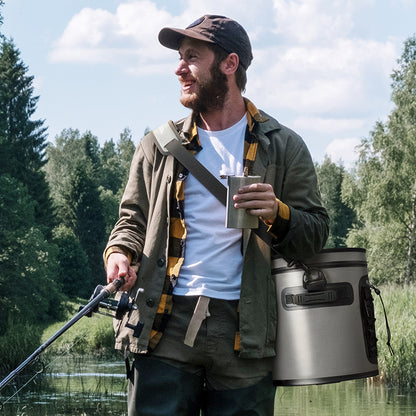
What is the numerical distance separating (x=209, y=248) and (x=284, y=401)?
9934 millimetres

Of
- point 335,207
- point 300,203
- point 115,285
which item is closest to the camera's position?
point 115,285

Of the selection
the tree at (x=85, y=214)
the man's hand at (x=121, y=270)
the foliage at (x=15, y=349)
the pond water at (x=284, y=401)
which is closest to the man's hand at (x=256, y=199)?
the man's hand at (x=121, y=270)

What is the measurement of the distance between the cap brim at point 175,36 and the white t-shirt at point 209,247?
0.46 m

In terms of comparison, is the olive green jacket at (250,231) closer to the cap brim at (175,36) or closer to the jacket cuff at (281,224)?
the jacket cuff at (281,224)

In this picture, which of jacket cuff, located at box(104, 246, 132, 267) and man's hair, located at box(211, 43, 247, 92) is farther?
man's hair, located at box(211, 43, 247, 92)

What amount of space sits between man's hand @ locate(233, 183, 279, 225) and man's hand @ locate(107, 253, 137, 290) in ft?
1.52

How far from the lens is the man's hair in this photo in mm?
3385

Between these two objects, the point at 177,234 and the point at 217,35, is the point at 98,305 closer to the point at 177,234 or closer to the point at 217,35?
the point at 177,234

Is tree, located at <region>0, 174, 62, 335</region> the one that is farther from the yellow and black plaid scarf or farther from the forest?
the yellow and black plaid scarf

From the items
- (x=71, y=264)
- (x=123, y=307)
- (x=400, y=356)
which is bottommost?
(x=400, y=356)

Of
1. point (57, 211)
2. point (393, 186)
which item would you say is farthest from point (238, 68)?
point (57, 211)

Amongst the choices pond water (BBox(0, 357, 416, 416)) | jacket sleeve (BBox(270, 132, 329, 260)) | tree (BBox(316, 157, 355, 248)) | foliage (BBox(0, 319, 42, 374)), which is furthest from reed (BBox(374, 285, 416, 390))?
tree (BBox(316, 157, 355, 248))

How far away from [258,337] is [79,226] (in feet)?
200

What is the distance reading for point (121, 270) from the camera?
316cm
